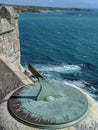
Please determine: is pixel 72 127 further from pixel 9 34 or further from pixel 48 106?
pixel 9 34

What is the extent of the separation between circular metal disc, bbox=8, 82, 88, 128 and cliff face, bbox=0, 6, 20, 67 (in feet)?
13.4

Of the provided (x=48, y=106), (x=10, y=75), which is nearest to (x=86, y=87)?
(x=10, y=75)

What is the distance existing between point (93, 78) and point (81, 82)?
187 cm

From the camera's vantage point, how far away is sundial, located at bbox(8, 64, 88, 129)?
370 cm

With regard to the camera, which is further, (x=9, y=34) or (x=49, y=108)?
(x=9, y=34)

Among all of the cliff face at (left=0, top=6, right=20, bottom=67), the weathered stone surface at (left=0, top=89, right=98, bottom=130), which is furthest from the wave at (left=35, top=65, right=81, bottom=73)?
the weathered stone surface at (left=0, top=89, right=98, bottom=130)

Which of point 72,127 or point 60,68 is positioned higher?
point 72,127

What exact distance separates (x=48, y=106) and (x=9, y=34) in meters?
5.16

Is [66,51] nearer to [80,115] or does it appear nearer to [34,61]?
[34,61]

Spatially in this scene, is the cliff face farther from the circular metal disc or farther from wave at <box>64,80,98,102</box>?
wave at <box>64,80,98,102</box>

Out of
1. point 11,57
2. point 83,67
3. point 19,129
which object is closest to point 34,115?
point 19,129

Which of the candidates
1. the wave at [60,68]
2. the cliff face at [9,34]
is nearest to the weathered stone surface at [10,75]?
the cliff face at [9,34]

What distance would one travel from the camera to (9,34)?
865 centimetres

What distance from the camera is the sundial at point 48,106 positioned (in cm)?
370
